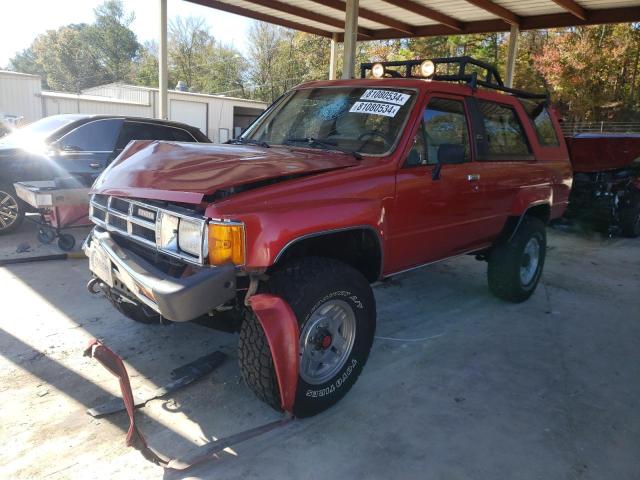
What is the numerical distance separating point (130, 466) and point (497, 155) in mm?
3659

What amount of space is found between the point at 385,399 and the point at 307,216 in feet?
4.35

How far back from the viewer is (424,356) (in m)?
3.76

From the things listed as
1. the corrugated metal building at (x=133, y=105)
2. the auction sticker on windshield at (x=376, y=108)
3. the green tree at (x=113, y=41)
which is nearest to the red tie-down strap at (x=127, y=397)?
the auction sticker on windshield at (x=376, y=108)

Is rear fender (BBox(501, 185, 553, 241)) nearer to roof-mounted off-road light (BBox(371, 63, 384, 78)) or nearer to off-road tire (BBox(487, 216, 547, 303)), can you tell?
off-road tire (BBox(487, 216, 547, 303))

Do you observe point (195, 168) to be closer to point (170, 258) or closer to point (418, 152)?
point (170, 258)

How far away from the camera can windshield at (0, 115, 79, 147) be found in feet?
22.7

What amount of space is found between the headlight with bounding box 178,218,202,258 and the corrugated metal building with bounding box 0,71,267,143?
537 inches

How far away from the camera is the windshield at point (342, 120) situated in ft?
11.4

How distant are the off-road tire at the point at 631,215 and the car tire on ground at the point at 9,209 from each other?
981cm

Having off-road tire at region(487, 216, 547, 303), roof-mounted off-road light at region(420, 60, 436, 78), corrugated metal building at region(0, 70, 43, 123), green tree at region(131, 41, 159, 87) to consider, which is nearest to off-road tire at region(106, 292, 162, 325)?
roof-mounted off-road light at region(420, 60, 436, 78)

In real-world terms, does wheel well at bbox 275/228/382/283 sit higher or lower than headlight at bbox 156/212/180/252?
lower

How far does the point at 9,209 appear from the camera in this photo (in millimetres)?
6602

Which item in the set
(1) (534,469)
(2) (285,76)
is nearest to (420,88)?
(1) (534,469)

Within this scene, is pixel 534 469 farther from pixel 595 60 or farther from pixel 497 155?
pixel 595 60
